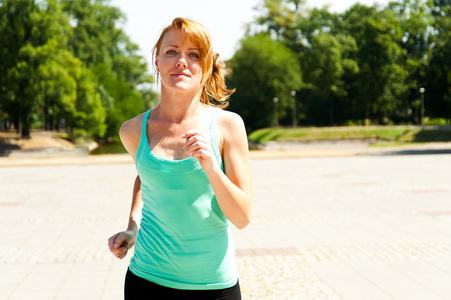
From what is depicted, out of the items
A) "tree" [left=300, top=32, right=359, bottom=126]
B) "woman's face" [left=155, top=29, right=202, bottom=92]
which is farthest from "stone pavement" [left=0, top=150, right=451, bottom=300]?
"tree" [left=300, top=32, right=359, bottom=126]

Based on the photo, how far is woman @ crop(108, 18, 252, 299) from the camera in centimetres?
198

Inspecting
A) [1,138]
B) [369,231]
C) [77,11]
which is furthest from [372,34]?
[369,231]

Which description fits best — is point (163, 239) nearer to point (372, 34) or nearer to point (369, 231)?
point (369, 231)

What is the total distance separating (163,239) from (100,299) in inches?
140

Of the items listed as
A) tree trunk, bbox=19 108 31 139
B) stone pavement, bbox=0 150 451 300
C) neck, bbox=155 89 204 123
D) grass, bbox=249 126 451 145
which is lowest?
stone pavement, bbox=0 150 451 300

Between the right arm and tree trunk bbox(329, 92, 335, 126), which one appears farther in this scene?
tree trunk bbox(329, 92, 335, 126)

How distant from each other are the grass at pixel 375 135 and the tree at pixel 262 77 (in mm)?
12033

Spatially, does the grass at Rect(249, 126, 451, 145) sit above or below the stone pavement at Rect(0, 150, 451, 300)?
above

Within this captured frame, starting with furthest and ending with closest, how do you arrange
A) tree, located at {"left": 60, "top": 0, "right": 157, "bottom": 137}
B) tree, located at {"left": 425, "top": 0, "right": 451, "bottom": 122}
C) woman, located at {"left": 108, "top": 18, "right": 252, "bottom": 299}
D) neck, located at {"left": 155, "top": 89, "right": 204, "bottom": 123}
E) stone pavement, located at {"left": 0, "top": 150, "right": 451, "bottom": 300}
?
tree, located at {"left": 425, "top": 0, "right": 451, "bottom": 122} < tree, located at {"left": 60, "top": 0, "right": 157, "bottom": 137} < stone pavement, located at {"left": 0, "top": 150, "right": 451, "bottom": 300} < neck, located at {"left": 155, "top": 89, "right": 204, "bottom": 123} < woman, located at {"left": 108, "top": 18, "right": 252, "bottom": 299}

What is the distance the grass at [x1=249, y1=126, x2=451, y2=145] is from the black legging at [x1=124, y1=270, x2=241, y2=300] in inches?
2164

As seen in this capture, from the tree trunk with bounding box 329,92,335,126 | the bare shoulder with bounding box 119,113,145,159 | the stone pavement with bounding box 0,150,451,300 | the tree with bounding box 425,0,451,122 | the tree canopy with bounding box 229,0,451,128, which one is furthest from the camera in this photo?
the tree trunk with bounding box 329,92,335,126

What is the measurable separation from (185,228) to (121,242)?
0.35 m

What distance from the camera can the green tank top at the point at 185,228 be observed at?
199cm

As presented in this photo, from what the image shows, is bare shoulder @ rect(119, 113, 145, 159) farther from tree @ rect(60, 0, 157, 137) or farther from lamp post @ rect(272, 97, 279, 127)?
lamp post @ rect(272, 97, 279, 127)
